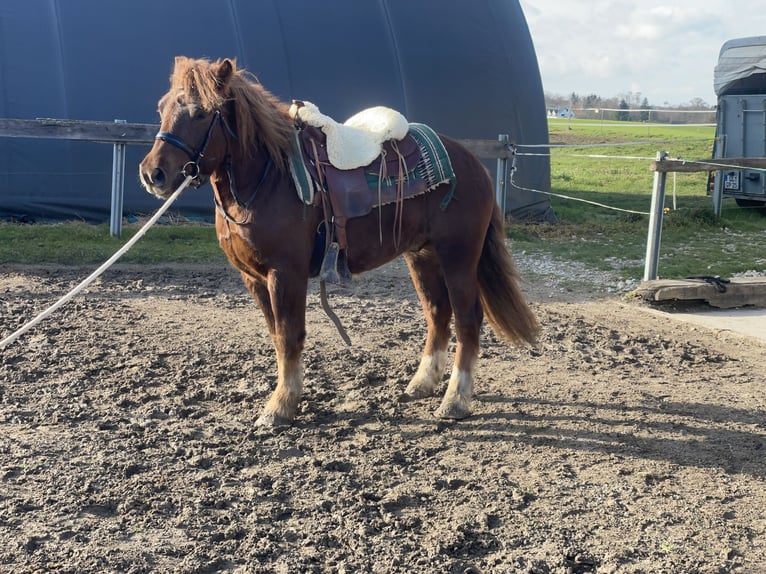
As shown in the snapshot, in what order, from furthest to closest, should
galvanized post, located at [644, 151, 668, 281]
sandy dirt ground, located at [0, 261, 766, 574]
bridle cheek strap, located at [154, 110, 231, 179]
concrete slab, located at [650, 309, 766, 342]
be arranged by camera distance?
galvanized post, located at [644, 151, 668, 281] < concrete slab, located at [650, 309, 766, 342] < bridle cheek strap, located at [154, 110, 231, 179] < sandy dirt ground, located at [0, 261, 766, 574]

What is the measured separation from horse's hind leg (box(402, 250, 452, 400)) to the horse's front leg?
0.84m

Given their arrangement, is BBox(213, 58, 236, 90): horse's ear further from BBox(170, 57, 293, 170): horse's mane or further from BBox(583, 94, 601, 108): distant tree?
BBox(583, 94, 601, 108): distant tree

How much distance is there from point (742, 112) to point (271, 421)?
12.3 m

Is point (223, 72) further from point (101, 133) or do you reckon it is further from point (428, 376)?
point (101, 133)

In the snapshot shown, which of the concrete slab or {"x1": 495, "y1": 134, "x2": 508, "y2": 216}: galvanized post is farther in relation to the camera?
{"x1": 495, "y1": 134, "x2": 508, "y2": 216}: galvanized post

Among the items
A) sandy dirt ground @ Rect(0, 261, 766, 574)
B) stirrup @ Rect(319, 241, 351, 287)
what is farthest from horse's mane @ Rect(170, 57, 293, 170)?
sandy dirt ground @ Rect(0, 261, 766, 574)

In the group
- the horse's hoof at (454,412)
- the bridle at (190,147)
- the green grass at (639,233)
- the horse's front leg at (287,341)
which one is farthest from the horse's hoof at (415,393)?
the green grass at (639,233)

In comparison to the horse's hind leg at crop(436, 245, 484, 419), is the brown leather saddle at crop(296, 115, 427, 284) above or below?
above

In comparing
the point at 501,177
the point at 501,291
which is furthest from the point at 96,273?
the point at 501,177

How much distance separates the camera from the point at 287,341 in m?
3.93

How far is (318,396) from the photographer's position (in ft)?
14.4

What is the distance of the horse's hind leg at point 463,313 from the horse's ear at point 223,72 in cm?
155

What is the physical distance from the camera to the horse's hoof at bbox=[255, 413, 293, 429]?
3889 mm

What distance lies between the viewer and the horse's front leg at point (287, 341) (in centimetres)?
381
